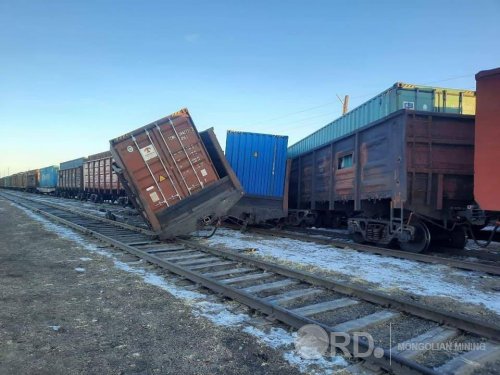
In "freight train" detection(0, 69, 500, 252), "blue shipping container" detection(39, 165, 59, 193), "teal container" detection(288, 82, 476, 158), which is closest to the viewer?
"freight train" detection(0, 69, 500, 252)

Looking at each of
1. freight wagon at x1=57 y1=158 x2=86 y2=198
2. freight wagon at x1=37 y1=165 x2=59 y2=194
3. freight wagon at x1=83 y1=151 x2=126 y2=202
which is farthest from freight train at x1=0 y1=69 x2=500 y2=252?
freight wagon at x1=37 y1=165 x2=59 y2=194

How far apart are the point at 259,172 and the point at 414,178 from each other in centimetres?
579

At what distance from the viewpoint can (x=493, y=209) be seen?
6719mm

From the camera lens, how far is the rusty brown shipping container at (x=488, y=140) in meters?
6.64

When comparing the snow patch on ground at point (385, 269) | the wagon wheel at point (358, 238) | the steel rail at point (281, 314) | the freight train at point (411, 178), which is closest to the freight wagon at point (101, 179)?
A: the snow patch on ground at point (385, 269)

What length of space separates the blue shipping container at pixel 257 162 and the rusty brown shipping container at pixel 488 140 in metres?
7.09

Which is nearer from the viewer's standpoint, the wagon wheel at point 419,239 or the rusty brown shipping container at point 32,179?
the wagon wheel at point 419,239

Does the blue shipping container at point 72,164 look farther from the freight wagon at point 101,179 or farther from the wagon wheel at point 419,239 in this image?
the wagon wheel at point 419,239

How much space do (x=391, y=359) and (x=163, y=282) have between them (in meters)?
3.88

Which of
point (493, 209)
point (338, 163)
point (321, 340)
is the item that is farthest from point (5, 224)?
point (493, 209)

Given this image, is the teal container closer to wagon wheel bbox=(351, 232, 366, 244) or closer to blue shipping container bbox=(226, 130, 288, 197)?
blue shipping container bbox=(226, 130, 288, 197)

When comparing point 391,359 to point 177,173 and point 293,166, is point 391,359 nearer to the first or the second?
point 177,173

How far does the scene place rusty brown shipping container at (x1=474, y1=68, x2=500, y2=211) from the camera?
6643mm

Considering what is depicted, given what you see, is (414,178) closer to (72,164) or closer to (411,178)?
(411,178)
